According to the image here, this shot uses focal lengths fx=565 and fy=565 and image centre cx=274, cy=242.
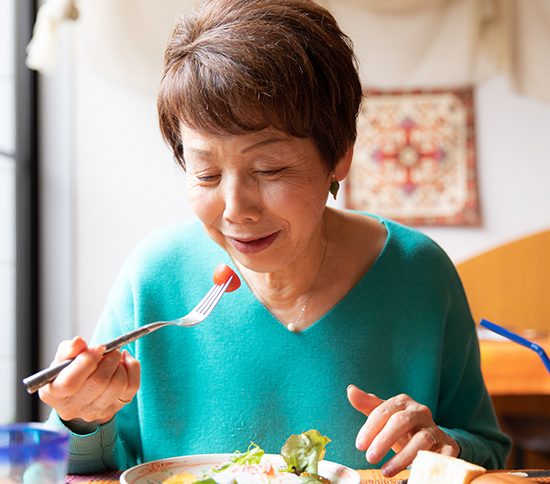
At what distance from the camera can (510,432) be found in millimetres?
2416

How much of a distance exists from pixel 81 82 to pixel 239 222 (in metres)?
2.99

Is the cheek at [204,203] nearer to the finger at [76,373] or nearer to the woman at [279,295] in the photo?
the woman at [279,295]

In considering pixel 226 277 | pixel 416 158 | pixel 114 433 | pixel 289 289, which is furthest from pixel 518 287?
pixel 114 433

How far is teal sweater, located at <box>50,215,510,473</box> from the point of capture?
1.09 metres

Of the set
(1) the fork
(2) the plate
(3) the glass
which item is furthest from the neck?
(3) the glass

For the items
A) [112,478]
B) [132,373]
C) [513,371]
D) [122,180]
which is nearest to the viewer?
[132,373]

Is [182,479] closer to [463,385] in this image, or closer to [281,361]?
[281,361]

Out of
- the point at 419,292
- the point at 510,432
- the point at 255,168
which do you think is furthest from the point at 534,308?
the point at 255,168

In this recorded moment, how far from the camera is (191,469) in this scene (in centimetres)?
77

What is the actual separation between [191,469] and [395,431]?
0.92 ft

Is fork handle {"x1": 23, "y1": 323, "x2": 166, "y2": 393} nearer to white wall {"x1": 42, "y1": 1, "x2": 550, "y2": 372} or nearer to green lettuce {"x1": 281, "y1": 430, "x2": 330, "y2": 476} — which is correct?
green lettuce {"x1": 281, "y1": 430, "x2": 330, "y2": 476}

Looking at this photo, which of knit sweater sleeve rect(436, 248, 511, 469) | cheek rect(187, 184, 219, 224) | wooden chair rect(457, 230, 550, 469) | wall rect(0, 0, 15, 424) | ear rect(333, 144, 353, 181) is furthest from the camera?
wooden chair rect(457, 230, 550, 469)

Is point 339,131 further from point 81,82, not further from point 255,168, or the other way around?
point 81,82

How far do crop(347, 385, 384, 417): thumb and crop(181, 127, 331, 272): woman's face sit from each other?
0.26 meters
